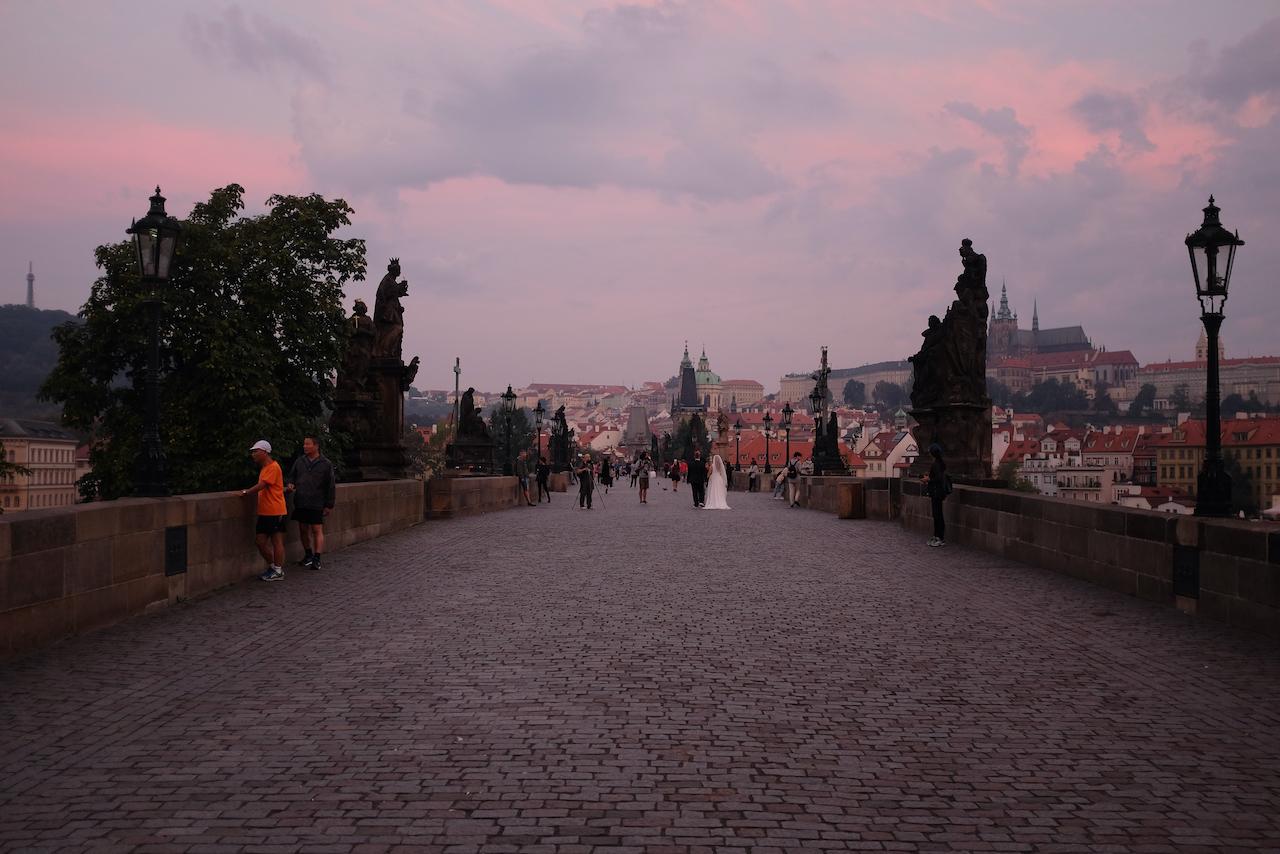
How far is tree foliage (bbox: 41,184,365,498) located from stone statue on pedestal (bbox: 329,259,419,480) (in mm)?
7465

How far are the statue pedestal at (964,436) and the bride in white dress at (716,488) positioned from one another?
367 inches

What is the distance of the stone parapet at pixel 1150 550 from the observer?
8562 mm

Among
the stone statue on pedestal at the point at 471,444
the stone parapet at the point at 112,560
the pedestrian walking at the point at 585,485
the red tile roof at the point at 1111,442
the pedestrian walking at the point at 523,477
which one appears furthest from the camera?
the red tile roof at the point at 1111,442

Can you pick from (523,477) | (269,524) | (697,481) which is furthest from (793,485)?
(269,524)

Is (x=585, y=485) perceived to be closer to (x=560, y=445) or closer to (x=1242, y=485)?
(x=560, y=445)

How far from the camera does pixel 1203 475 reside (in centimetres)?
988

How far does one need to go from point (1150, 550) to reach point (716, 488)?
20.3 m

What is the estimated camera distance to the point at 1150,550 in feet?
34.6

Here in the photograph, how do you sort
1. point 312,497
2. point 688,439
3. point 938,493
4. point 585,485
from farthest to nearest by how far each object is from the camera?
point 688,439 < point 585,485 < point 938,493 < point 312,497

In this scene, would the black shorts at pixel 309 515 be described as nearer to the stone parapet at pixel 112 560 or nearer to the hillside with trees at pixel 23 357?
the stone parapet at pixel 112 560

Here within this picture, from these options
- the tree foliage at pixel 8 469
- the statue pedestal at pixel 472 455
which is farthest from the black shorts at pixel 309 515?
the tree foliage at pixel 8 469

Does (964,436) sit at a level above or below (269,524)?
above

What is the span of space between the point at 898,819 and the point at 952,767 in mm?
796

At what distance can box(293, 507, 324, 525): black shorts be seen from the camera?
13086mm
